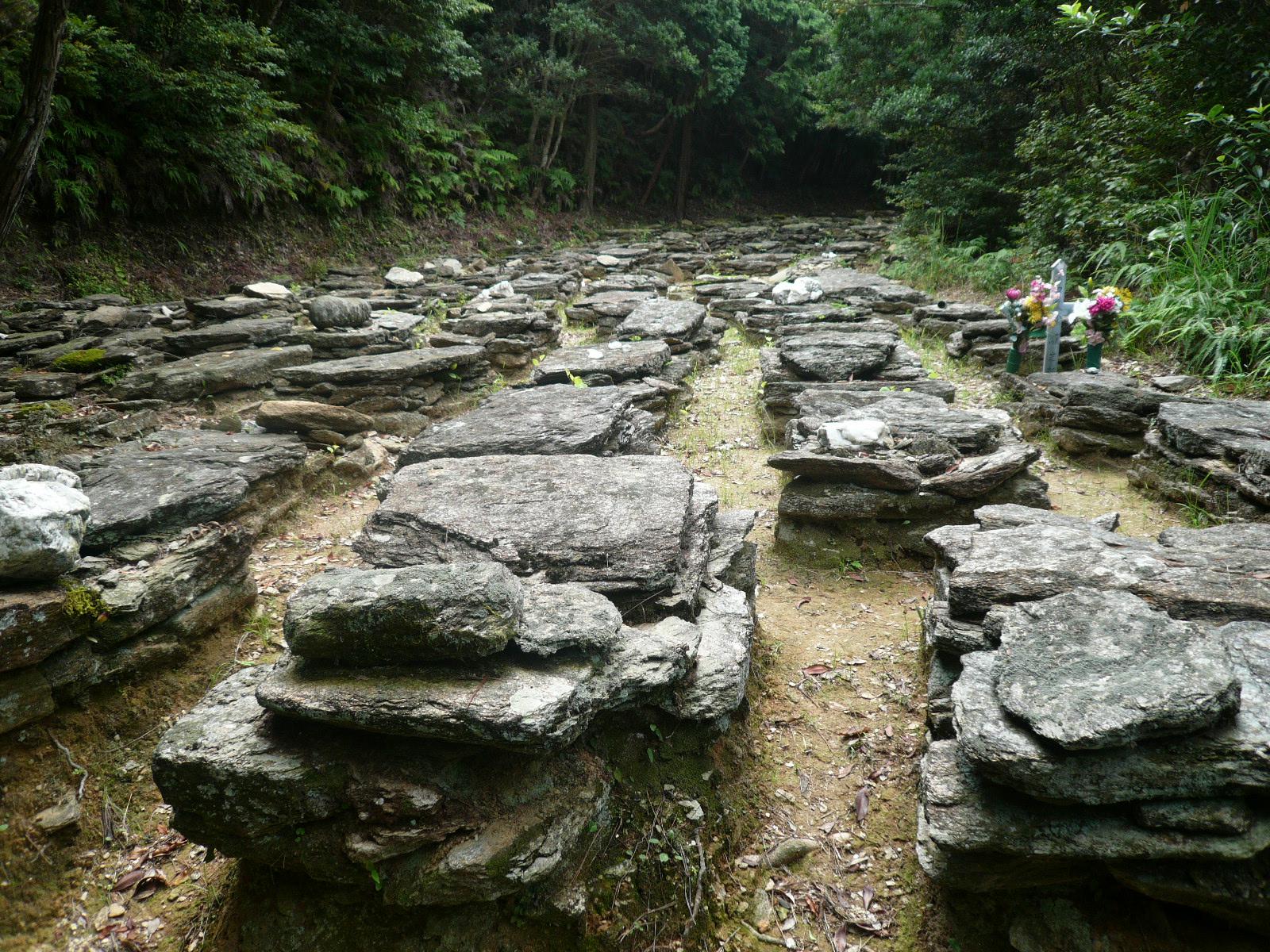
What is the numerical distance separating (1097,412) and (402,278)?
8.91 meters

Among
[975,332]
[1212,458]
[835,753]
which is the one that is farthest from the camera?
[975,332]

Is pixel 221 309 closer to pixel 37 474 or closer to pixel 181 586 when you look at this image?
pixel 37 474

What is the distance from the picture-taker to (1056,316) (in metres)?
5.52

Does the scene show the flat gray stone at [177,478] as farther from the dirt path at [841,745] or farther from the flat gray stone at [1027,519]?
the flat gray stone at [1027,519]

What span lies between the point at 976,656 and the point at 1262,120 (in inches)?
240

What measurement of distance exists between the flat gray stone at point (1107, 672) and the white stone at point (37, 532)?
2.74 metres

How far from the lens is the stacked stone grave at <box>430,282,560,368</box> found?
265 inches

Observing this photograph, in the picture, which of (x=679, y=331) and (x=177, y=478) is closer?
(x=177, y=478)

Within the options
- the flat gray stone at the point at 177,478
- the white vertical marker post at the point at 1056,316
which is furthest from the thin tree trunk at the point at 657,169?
the flat gray stone at the point at 177,478

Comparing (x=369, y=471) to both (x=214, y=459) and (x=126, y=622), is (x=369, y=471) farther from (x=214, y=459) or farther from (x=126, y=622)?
(x=126, y=622)

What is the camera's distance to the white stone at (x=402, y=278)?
33.3ft

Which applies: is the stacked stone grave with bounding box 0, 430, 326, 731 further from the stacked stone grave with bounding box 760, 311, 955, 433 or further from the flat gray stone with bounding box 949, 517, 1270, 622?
the stacked stone grave with bounding box 760, 311, 955, 433

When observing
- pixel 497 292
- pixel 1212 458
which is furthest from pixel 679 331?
pixel 1212 458

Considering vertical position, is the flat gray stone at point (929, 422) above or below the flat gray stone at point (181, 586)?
above
